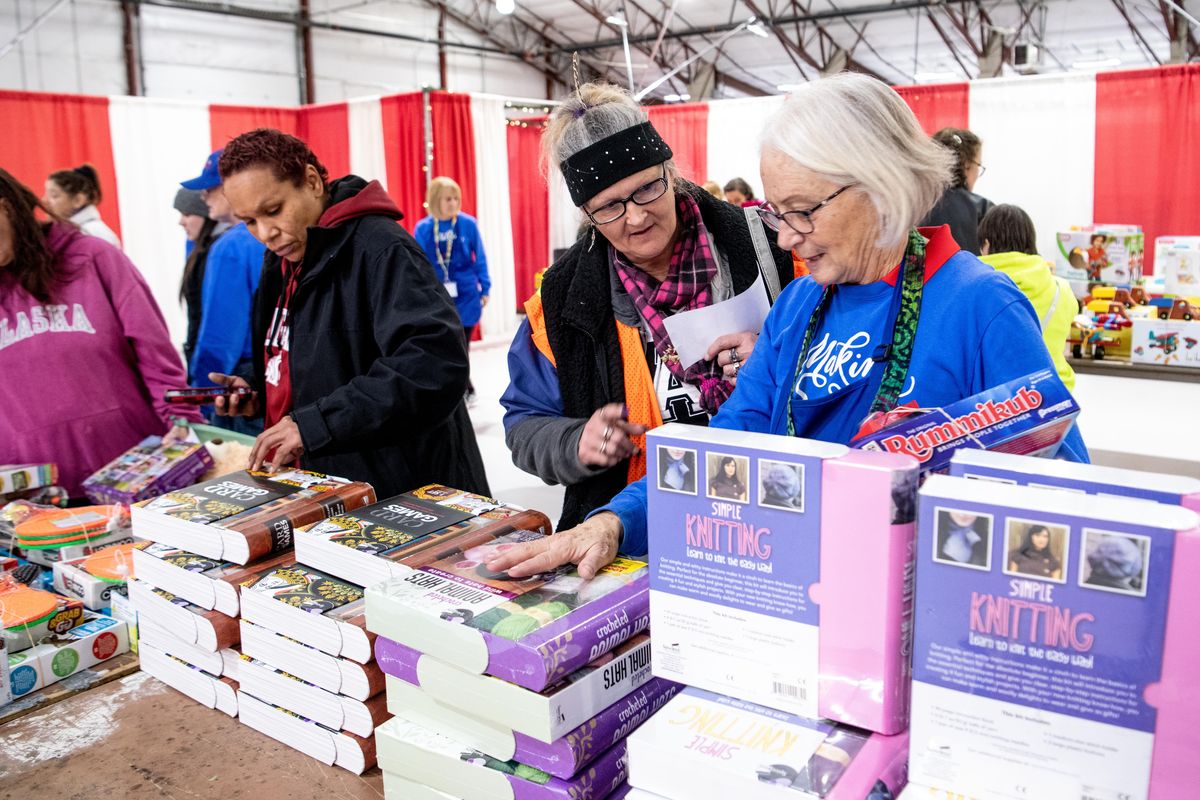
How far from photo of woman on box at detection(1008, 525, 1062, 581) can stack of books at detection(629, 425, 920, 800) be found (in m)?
0.10

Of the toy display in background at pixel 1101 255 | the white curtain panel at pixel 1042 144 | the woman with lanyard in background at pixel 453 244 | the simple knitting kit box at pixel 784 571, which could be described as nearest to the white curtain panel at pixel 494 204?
the woman with lanyard in background at pixel 453 244

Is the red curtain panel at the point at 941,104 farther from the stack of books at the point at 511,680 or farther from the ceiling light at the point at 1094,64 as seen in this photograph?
the ceiling light at the point at 1094,64

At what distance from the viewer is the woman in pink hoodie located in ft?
7.57

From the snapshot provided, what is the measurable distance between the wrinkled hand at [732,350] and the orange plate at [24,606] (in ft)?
3.98

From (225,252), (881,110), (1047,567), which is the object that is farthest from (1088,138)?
(1047,567)

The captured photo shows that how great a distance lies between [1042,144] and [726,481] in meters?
8.22

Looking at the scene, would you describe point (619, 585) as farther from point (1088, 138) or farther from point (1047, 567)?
point (1088, 138)

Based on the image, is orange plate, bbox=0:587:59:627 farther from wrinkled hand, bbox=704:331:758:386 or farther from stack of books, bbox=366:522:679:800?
wrinkled hand, bbox=704:331:758:386

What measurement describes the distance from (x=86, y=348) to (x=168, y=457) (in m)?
0.44

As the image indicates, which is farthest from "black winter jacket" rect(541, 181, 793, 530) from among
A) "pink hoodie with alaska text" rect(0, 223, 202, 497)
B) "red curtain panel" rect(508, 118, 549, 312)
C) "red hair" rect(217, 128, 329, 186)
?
"red curtain panel" rect(508, 118, 549, 312)

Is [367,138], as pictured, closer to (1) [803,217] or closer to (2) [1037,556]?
(1) [803,217]

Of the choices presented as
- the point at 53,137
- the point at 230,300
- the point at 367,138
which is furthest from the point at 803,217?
the point at 367,138

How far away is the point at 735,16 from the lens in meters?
15.1

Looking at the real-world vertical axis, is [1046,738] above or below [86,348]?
below
